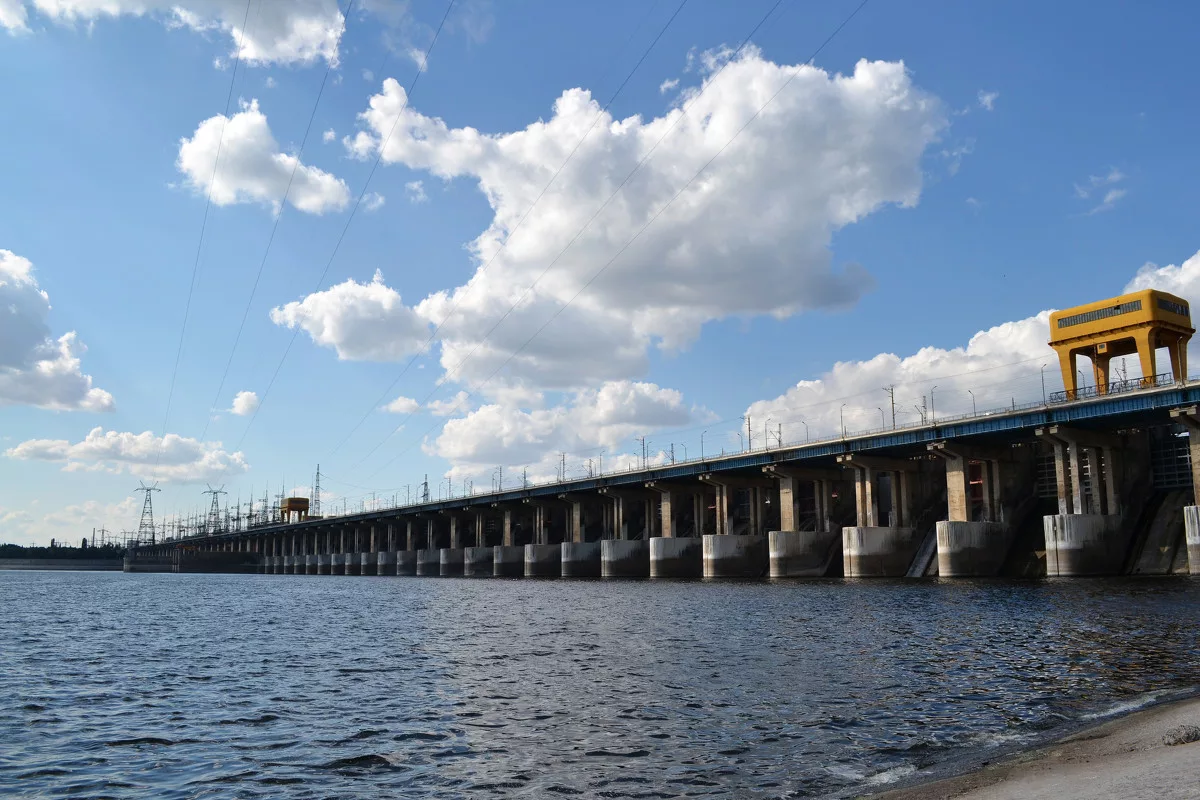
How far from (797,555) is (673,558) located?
21608mm

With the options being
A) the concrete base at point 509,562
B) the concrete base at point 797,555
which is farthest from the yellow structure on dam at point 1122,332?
the concrete base at point 509,562

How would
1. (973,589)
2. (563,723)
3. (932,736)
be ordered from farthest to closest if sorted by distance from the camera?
(973,589) → (563,723) → (932,736)

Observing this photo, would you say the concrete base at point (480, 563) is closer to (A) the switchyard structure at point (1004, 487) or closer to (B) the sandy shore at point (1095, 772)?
(A) the switchyard structure at point (1004, 487)

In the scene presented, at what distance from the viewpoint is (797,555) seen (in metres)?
100

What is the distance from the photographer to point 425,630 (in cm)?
4912

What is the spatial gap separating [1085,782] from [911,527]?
91273mm

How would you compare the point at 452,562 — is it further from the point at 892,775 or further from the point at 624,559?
the point at 892,775

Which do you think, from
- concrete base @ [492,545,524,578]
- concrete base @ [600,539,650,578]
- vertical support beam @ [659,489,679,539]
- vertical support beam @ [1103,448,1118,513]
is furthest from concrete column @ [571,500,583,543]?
vertical support beam @ [1103,448,1118,513]

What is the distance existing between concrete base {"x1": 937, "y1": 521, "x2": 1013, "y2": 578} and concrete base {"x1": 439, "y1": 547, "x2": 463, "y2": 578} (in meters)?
111

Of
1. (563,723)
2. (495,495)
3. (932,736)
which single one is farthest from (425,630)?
(495,495)

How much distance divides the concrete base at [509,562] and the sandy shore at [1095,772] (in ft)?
475

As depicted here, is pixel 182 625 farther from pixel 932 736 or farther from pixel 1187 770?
pixel 1187 770

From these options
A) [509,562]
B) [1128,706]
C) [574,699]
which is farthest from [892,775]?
[509,562]

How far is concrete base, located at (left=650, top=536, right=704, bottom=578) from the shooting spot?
117062 millimetres
